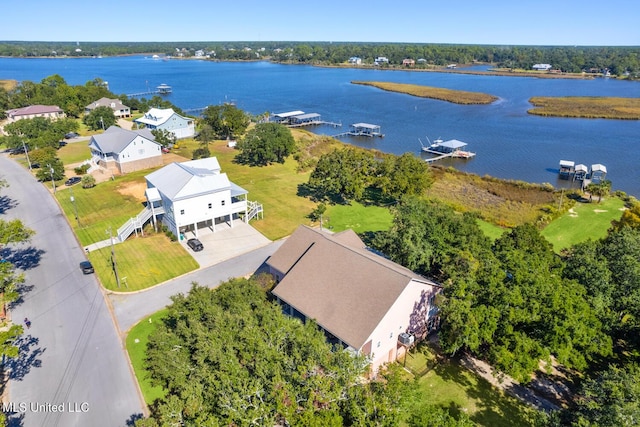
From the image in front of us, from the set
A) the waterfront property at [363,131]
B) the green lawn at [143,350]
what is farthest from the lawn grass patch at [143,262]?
the waterfront property at [363,131]

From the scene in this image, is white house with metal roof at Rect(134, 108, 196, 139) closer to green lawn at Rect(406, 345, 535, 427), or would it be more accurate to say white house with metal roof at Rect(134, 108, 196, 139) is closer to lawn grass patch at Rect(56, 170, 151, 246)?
lawn grass patch at Rect(56, 170, 151, 246)

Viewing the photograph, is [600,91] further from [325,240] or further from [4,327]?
[4,327]

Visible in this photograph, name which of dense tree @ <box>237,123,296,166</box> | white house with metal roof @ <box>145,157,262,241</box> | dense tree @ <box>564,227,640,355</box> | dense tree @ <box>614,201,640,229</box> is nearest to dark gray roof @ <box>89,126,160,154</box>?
dense tree @ <box>237,123,296,166</box>

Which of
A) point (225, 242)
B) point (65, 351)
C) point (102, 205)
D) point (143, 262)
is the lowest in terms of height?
point (65, 351)

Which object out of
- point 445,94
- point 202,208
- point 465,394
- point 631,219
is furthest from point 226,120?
point 445,94

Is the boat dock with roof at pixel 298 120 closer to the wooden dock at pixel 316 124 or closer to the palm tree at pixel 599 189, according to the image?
the wooden dock at pixel 316 124

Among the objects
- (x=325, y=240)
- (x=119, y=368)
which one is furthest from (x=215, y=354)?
(x=325, y=240)

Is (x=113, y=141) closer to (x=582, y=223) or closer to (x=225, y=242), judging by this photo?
(x=225, y=242)
